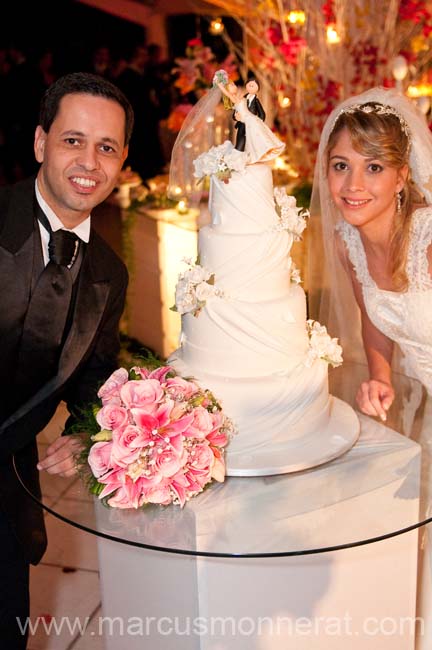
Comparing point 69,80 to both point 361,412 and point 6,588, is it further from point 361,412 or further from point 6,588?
point 6,588

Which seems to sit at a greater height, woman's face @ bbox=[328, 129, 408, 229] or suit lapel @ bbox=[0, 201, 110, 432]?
woman's face @ bbox=[328, 129, 408, 229]

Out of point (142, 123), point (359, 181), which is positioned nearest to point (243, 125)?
point (359, 181)

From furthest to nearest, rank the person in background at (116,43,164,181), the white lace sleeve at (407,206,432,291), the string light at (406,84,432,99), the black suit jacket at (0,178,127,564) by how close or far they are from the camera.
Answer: the person in background at (116,43,164,181), the string light at (406,84,432,99), the white lace sleeve at (407,206,432,291), the black suit jacket at (0,178,127,564)

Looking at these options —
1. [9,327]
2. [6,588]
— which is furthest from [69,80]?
[6,588]

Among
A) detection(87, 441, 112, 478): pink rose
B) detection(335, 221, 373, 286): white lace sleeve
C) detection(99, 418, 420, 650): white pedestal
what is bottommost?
detection(99, 418, 420, 650): white pedestal

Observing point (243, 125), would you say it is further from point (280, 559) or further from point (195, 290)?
point (280, 559)

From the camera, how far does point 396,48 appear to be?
15.9 feet

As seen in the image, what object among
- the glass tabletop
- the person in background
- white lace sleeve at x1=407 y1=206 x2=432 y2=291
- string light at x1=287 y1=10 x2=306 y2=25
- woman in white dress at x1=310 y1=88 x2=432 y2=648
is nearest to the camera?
the glass tabletop

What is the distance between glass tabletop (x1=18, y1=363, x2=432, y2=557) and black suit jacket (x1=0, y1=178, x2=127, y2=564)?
190 mm

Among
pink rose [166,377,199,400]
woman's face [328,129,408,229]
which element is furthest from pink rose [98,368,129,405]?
woman's face [328,129,408,229]

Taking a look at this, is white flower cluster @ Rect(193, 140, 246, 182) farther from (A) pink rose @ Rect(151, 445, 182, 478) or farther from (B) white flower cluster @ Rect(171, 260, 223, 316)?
(A) pink rose @ Rect(151, 445, 182, 478)

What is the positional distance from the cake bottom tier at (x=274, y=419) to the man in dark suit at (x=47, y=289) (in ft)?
1.58

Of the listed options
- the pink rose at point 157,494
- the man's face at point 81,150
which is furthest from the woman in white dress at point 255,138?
the pink rose at point 157,494

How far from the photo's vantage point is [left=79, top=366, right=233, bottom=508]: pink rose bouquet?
1920 millimetres
